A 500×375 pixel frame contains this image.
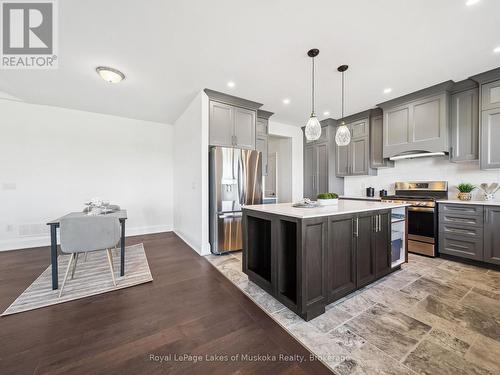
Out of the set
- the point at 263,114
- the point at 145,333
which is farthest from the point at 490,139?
the point at 145,333

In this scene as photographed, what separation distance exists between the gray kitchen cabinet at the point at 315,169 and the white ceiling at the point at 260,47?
1.62m

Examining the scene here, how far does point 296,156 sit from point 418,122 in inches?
103

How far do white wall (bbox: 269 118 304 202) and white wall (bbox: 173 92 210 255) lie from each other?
2326 millimetres

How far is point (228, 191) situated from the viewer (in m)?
3.41

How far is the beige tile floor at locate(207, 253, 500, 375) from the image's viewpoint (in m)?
1.28

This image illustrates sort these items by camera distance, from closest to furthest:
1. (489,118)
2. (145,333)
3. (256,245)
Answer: (145,333) → (256,245) → (489,118)

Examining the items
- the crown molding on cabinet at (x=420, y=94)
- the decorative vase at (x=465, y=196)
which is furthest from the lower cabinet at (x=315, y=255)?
the crown molding on cabinet at (x=420, y=94)

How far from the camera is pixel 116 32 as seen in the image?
206cm

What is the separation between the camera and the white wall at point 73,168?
12.1ft

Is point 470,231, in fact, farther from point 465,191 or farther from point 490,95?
point 490,95

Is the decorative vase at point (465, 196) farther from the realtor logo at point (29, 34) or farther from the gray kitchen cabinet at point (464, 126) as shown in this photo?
the realtor logo at point (29, 34)

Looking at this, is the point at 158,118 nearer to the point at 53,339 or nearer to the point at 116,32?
the point at 116,32

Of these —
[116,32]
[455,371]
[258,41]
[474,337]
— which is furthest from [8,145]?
[474,337]

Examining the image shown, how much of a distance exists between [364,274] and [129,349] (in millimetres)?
2219
